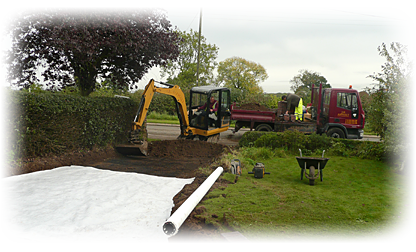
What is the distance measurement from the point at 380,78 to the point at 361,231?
7.89 m

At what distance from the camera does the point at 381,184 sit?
7121mm

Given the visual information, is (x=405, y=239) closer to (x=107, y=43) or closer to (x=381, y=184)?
(x=381, y=184)

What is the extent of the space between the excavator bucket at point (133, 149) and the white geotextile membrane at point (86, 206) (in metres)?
2.68

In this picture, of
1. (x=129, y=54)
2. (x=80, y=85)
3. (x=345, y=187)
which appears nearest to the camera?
(x=345, y=187)

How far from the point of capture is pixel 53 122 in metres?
8.12

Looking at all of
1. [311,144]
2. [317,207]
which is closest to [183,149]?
[311,144]

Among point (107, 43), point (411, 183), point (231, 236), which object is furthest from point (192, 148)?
point (231, 236)

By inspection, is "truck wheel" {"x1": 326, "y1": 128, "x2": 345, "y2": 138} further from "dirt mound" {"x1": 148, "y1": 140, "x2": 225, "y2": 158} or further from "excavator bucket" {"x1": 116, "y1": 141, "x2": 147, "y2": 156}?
"excavator bucket" {"x1": 116, "y1": 141, "x2": 147, "y2": 156}

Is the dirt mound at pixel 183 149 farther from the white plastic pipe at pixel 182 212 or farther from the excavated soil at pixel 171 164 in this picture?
the white plastic pipe at pixel 182 212

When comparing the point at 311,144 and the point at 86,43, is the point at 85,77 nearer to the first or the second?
the point at 86,43

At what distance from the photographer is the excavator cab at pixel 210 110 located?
12.1 m

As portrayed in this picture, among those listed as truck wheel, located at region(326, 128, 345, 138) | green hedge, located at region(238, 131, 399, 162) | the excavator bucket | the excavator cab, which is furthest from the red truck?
the excavator bucket

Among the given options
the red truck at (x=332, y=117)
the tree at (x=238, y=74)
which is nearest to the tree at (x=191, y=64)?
the tree at (x=238, y=74)

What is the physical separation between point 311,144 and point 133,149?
627 centimetres
